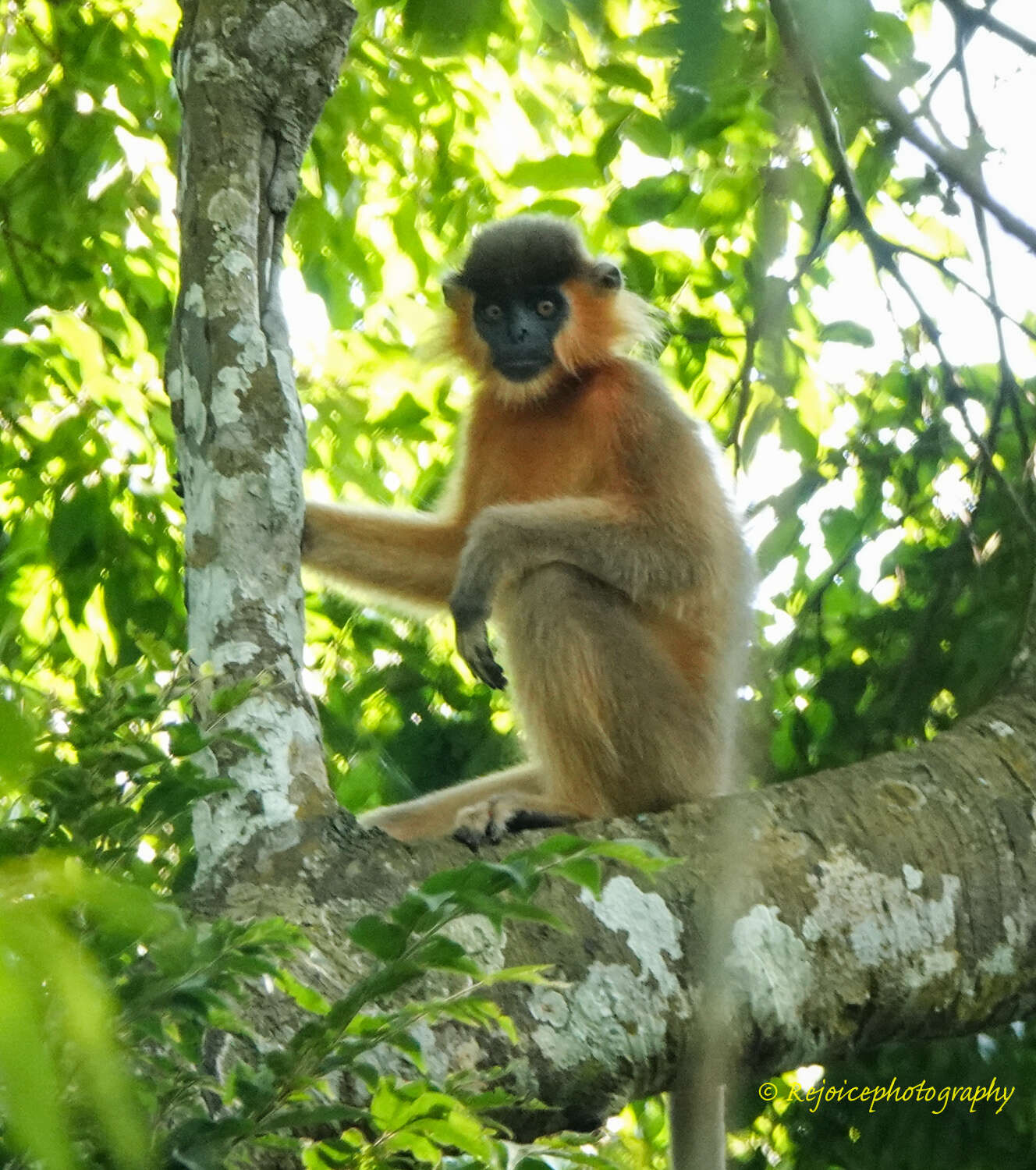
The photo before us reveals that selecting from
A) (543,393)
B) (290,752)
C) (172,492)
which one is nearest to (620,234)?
(543,393)

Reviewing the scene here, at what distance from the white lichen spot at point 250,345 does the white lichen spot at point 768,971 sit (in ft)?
5.60

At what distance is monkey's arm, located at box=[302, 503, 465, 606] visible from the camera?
5066 mm

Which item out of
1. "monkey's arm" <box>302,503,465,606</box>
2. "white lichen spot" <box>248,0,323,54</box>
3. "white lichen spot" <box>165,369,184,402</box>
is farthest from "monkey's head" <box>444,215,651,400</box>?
"white lichen spot" <box>165,369,184,402</box>

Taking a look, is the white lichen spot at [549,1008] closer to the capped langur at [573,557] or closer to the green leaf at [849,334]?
the capped langur at [573,557]

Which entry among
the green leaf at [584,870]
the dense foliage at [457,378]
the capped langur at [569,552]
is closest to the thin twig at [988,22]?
the dense foliage at [457,378]

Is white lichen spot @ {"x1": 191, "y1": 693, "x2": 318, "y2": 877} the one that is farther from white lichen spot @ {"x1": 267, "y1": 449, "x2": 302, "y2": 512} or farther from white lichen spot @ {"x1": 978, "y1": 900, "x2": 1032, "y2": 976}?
white lichen spot @ {"x1": 978, "y1": 900, "x2": 1032, "y2": 976}

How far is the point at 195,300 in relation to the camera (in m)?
3.40

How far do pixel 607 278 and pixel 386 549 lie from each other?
1489 mm

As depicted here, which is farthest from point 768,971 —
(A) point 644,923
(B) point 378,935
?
(B) point 378,935

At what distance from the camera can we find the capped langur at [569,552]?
14.4 ft

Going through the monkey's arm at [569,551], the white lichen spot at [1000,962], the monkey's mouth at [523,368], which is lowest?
the white lichen spot at [1000,962]

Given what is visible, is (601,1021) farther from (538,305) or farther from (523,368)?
(538,305)

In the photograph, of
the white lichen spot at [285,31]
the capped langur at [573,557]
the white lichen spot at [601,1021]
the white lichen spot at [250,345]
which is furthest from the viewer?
the capped langur at [573,557]

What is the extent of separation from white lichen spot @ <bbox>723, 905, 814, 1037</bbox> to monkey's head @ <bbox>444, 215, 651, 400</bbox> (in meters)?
2.86
